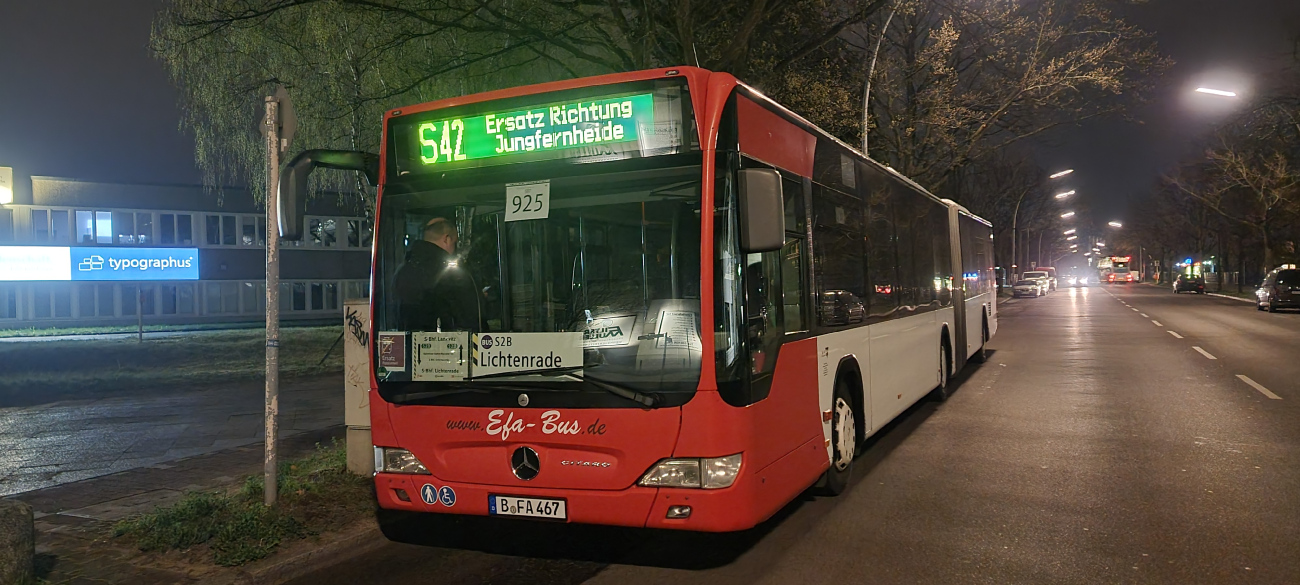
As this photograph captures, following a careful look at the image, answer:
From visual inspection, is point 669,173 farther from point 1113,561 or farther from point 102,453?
point 102,453

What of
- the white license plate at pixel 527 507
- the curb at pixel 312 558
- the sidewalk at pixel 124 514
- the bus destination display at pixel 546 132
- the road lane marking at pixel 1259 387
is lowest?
the road lane marking at pixel 1259 387

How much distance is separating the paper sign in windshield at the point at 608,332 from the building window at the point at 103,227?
47.1 meters

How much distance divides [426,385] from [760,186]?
7.55 feet

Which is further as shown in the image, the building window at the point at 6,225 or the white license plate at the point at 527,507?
the building window at the point at 6,225

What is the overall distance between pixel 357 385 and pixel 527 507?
109 inches

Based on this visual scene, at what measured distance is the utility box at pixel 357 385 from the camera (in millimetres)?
7523

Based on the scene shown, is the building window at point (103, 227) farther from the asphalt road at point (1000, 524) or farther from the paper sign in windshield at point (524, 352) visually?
the paper sign in windshield at point (524, 352)

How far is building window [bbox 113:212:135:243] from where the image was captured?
4547 cm

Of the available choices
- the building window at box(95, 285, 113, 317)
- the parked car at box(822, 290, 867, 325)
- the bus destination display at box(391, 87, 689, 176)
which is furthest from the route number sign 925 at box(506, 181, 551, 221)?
the building window at box(95, 285, 113, 317)

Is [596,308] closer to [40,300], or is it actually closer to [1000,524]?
[1000,524]

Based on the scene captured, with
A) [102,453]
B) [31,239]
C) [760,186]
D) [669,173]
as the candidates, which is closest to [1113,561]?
[760,186]

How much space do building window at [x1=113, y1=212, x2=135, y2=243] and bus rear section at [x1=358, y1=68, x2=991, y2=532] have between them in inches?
1803

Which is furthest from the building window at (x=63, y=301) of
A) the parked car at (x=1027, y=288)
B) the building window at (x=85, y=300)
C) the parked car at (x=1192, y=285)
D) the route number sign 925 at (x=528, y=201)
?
the parked car at (x=1192, y=285)

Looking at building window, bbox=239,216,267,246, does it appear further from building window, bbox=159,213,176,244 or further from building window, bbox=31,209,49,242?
building window, bbox=31,209,49,242
